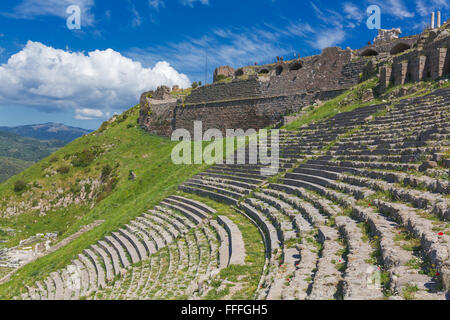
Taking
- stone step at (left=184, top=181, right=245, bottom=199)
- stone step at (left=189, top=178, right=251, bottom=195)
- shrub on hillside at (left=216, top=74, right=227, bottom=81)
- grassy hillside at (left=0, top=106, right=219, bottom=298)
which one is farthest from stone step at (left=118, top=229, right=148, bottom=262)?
shrub on hillside at (left=216, top=74, right=227, bottom=81)

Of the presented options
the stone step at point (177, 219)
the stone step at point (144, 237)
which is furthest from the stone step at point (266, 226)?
the stone step at point (144, 237)

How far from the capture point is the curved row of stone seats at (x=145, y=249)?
7.79 m

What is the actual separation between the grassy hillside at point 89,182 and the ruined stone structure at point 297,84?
364cm

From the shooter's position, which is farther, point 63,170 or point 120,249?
point 63,170

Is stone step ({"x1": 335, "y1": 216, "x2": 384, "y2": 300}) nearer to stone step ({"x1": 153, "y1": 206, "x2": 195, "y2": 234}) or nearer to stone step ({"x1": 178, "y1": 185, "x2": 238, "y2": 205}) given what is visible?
stone step ({"x1": 153, "y1": 206, "x2": 195, "y2": 234})

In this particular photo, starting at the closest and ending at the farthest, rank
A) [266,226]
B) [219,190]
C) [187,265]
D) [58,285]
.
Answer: [187,265] → [266,226] → [58,285] → [219,190]

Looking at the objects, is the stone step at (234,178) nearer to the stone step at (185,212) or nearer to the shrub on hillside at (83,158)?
the stone step at (185,212)

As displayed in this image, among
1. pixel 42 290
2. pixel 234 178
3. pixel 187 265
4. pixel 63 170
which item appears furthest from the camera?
pixel 63 170

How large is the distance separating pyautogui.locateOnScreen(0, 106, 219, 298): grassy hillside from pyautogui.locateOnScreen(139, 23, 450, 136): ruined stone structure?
3.64m

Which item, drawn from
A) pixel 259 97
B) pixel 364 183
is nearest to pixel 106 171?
pixel 259 97

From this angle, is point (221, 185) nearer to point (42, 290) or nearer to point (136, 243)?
point (136, 243)

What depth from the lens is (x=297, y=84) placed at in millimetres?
24203

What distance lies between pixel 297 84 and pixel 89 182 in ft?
62.5

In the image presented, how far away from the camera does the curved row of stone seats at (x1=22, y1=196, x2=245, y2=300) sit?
779 centimetres
